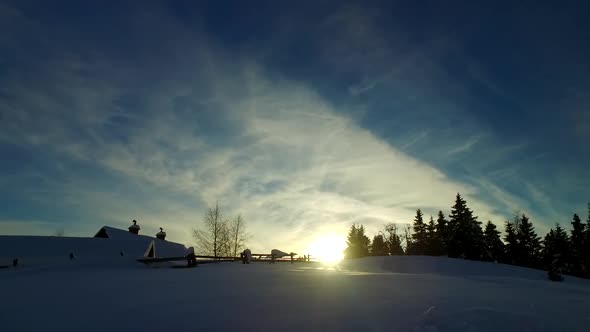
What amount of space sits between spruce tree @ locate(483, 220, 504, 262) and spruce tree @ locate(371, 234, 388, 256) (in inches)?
1037

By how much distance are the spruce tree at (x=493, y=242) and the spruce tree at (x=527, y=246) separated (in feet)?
9.73

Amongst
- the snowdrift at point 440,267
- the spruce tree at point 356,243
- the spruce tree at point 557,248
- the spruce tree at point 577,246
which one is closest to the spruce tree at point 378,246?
the spruce tree at point 356,243

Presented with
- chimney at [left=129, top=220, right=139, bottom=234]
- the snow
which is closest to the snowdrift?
the snow

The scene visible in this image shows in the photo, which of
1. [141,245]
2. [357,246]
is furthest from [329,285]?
[357,246]

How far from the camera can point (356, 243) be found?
7356 centimetres

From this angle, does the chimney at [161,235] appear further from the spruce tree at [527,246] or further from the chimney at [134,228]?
the spruce tree at [527,246]

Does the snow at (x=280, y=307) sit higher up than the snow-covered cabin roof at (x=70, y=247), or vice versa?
the snow-covered cabin roof at (x=70, y=247)

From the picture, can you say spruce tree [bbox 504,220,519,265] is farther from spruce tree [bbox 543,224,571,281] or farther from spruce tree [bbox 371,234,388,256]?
spruce tree [bbox 371,234,388,256]

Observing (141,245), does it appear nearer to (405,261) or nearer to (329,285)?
(405,261)

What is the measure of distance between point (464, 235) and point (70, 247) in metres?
48.6

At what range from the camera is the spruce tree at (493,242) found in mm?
50219

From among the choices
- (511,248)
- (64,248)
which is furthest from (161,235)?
(511,248)

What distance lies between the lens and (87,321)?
7262 mm

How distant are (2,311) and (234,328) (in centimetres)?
623
